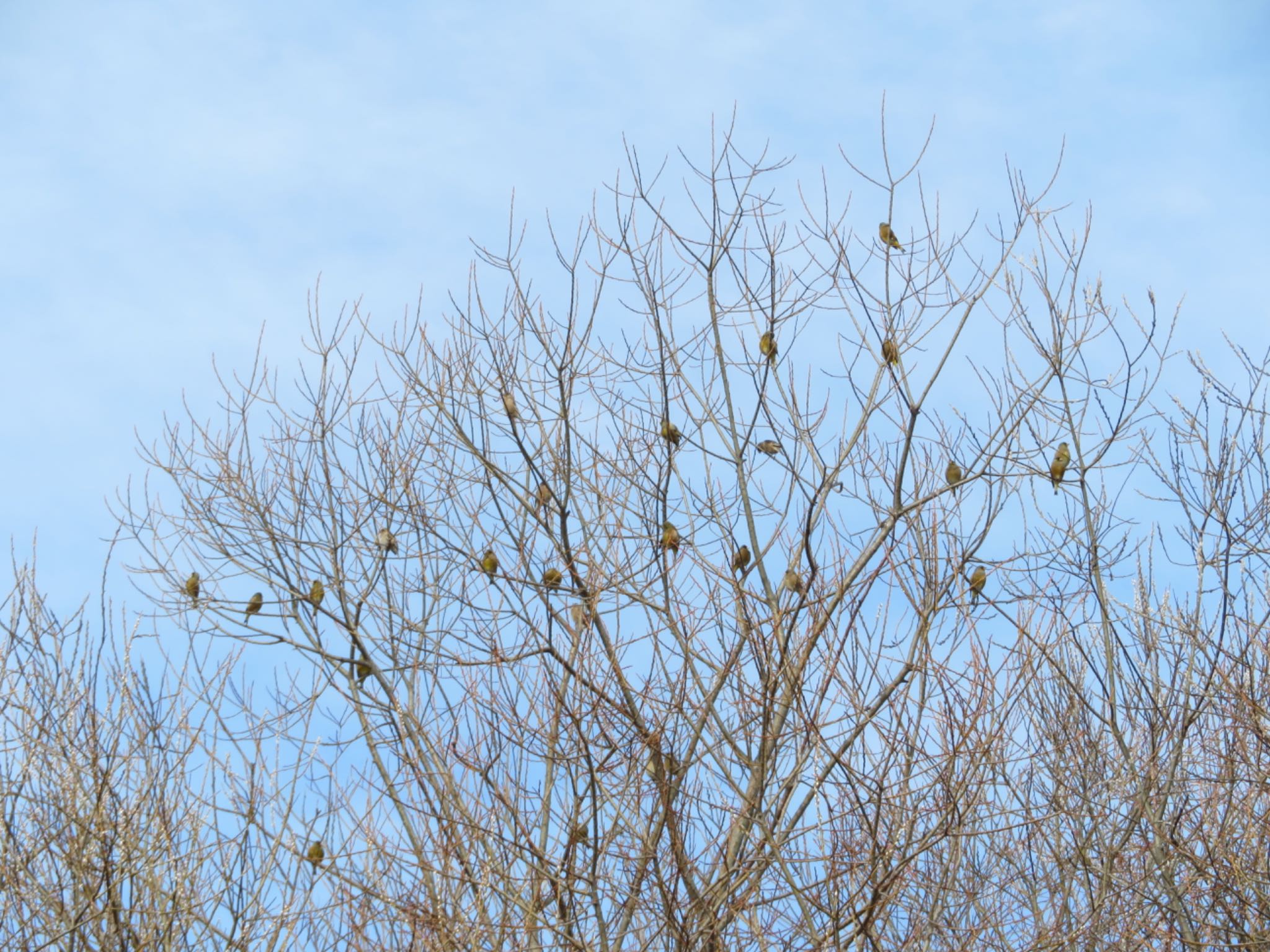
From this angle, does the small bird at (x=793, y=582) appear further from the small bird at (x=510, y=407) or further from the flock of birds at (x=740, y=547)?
the small bird at (x=510, y=407)

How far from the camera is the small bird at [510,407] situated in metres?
6.81

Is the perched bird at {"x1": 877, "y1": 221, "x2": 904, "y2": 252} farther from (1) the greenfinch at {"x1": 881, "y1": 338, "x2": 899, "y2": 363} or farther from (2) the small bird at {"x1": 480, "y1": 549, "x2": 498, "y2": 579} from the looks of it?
(2) the small bird at {"x1": 480, "y1": 549, "x2": 498, "y2": 579}

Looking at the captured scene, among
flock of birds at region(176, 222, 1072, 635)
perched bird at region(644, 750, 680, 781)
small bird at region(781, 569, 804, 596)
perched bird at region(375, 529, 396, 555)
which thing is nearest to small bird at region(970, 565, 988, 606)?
flock of birds at region(176, 222, 1072, 635)

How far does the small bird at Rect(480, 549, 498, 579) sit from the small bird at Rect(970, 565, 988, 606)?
8.52ft

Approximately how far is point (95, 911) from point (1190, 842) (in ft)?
19.2

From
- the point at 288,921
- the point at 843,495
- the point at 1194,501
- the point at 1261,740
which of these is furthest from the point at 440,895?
the point at 1194,501

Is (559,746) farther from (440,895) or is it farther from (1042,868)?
(1042,868)

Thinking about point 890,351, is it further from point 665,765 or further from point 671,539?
point 665,765

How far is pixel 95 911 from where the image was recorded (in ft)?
18.9

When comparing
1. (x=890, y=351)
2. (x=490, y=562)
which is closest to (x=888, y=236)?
(x=890, y=351)

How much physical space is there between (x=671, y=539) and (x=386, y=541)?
7.18ft

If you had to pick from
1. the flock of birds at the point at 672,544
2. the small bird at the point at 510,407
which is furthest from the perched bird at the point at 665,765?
the small bird at the point at 510,407

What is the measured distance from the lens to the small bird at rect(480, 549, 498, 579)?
254 inches

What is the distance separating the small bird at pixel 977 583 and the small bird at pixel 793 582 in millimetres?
→ 1058
